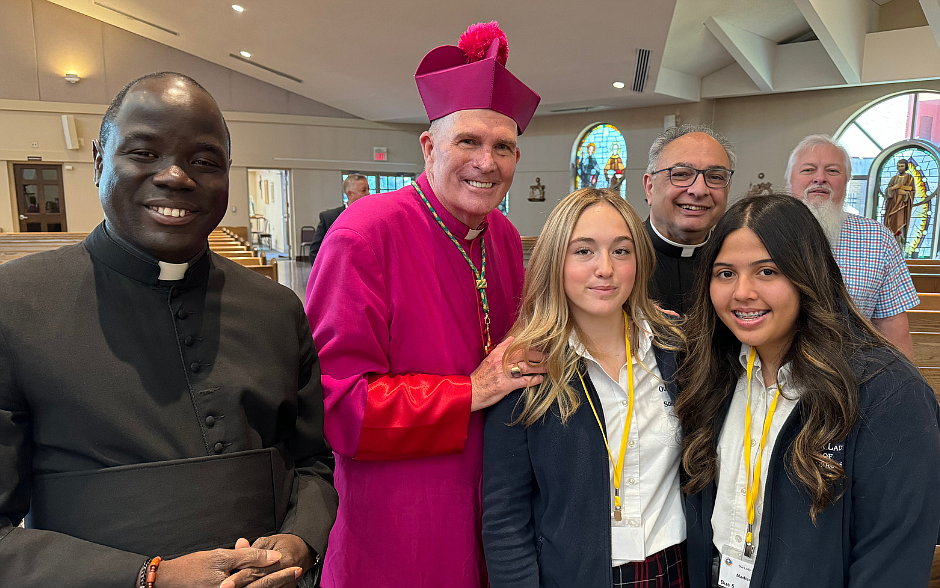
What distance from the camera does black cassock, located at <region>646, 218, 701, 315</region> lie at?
7.04 ft

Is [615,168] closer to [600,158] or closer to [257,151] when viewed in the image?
[600,158]

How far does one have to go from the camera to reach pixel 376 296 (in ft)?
5.08

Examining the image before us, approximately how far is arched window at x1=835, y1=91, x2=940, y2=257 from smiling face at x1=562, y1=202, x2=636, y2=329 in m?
11.5

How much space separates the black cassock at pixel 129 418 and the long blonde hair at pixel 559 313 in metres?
0.56

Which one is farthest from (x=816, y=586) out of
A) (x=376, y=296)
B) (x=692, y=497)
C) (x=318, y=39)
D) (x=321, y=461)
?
(x=318, y=39)

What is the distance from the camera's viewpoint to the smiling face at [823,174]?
9.68ft

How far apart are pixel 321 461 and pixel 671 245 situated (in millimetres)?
1458

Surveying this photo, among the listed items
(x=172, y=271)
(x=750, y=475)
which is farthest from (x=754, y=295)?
(x=172, y=271)

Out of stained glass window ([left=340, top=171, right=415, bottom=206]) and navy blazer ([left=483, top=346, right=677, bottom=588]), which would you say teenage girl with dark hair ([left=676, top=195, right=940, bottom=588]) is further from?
stained glass window ([left=340, top=171, right=415, bottom=206])

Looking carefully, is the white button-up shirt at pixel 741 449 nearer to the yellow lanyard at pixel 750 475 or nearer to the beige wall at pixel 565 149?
the yellow lanyard at pixel 750 475

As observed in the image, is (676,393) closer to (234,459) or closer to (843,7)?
(234,459)

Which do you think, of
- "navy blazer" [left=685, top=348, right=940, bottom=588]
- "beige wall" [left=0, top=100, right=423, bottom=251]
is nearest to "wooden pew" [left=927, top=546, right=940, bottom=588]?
"navy blazer" [left=685, top=348, right=940, bottom=588]

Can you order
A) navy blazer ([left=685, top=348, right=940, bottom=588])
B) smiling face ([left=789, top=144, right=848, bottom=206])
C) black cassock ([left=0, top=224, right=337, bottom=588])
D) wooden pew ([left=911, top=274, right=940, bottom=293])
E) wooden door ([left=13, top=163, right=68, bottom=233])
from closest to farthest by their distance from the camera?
black cassock ([left=0, top=224, right=337, bottom=588])
navy blazer ([left=685, top=348, right=940, bottom=588])
smiling face ([left=789, top=144, right=848, bottom=206])
wooden pew ([left=911, top=274, right=940, bottom=293])
wooden door ([left=13, top=163, right=68, bottom=233])

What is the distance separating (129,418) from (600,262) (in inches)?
40.3
